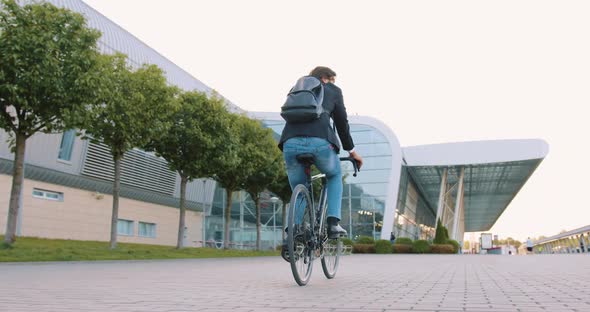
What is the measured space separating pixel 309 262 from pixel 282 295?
47.3 inches

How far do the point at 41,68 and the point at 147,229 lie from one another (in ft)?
78.4

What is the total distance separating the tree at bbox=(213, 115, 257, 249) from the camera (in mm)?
23312

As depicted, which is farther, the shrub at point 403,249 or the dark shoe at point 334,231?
the shrub at point 403,249

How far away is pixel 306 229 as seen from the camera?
5.49m

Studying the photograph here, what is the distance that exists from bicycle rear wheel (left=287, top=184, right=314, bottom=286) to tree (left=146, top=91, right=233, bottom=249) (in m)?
16.9

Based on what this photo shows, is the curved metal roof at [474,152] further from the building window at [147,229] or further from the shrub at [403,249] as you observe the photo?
the building window at [147,229]

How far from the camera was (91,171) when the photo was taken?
29.6 m

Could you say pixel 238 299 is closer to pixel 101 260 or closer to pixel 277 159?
pixel 101 260

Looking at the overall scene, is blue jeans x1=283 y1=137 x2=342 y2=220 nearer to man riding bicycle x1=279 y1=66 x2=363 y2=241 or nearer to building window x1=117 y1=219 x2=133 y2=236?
man riding bicycle x1=279 y1=66 x2=363 y2=241

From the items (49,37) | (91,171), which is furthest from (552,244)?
(49,37)

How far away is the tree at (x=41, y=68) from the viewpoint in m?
13.9

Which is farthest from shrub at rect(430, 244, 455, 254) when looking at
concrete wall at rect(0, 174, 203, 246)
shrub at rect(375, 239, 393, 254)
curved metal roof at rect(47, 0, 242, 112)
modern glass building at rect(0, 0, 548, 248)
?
concrete wall at rect(0, 174, 203, 246)

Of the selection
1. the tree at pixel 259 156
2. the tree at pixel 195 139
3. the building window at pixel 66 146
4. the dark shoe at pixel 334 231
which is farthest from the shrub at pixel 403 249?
the dark shoe at pixel 334 231

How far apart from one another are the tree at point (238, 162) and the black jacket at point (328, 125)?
16.8 meters
